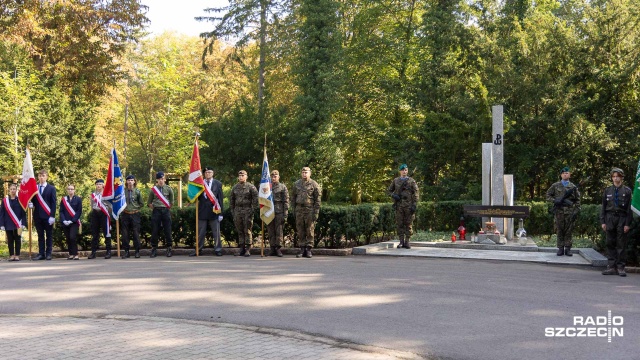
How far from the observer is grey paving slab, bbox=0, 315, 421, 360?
632 centimetres

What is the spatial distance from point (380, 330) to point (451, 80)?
940 inches

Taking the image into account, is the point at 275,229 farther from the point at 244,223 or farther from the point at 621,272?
the point at 621,272

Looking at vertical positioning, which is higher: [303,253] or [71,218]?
[71,218]

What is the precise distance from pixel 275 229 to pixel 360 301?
6651mm

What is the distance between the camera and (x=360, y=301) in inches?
352

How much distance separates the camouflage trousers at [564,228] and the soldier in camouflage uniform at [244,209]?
7.01m

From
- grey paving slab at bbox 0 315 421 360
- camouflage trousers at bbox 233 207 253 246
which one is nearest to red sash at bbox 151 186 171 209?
camouflage trousers at bbox 233 207 253 246

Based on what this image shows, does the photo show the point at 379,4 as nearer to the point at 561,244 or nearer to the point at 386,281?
the point at 561,244

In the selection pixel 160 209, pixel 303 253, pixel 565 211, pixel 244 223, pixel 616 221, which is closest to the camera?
pixel 616 221

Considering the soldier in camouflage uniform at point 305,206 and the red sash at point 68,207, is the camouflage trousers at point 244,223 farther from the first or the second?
the red sash at point 68,207

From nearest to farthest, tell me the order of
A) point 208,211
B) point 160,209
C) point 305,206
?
point 305,206 → point 160,209 → point 208,211

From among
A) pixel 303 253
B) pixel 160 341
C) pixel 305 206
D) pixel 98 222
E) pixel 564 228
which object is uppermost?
pixel 305 206

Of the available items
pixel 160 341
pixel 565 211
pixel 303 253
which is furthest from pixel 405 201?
pixel 160 341

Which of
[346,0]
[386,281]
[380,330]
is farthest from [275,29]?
[380,330]
